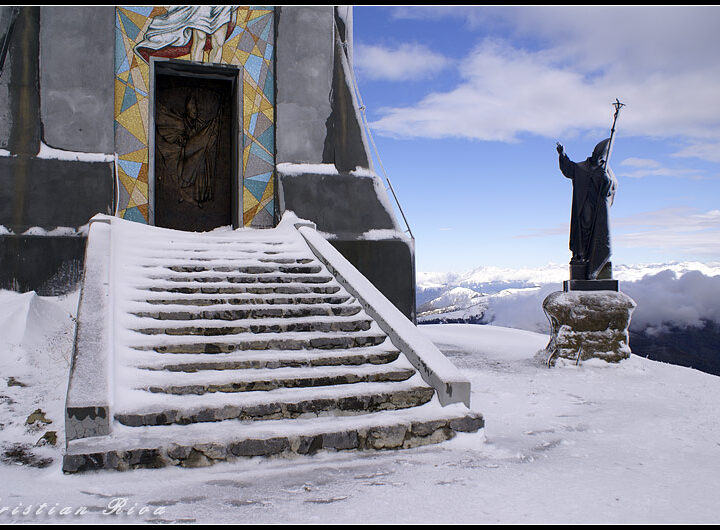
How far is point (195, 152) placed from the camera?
10703 mm

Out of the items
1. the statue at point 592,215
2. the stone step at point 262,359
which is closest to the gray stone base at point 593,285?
the statue at point 592,215

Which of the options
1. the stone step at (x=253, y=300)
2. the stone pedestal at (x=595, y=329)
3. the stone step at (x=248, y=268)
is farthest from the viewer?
the stone pedestal at (x=595, y=329)

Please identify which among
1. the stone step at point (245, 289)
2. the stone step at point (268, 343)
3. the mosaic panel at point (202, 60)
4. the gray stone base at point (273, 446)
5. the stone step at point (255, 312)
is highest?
the mosaic panel at point (202, 60)

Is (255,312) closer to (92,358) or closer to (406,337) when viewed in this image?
(406,337)

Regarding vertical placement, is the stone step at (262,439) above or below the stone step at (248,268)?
below

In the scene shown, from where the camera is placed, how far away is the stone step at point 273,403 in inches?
157

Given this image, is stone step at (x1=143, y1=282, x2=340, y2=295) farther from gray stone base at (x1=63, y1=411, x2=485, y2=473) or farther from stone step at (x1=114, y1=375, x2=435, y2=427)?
gray stone base at (x1=63, y1=411, x2=485, y2=473)

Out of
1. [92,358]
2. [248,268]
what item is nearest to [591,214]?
[248,268]

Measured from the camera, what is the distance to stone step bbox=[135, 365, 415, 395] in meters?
4.30

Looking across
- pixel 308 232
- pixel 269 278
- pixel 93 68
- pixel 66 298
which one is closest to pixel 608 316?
pixel 308 232

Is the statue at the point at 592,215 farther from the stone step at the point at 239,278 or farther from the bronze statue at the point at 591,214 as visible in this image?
the stone step at the point at 239,278

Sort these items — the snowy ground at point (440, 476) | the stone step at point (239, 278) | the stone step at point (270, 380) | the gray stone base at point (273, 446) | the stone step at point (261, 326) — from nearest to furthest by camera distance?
the snowy ground at point (440, 476) < the gray stone base at point (273, 446) < the stone step at point (270, 380) < the stone step at point (261, 326) < the stone step at point (239, 278)

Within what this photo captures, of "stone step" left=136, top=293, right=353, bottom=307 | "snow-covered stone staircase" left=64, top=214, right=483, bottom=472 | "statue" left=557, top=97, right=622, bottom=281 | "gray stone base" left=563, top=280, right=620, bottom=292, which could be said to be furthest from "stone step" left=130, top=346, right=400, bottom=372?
"statue" left=557, top=97, right=622, bottom=281

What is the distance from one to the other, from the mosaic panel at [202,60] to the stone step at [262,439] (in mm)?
6239
